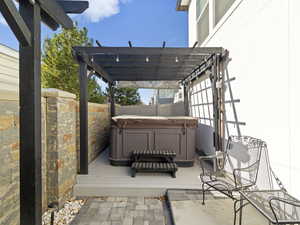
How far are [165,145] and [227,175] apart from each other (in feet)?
4.80

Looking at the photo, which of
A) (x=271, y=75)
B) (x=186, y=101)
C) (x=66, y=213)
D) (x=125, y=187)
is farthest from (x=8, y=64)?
(x=186, y=101)

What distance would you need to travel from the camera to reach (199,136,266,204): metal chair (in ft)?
7.91

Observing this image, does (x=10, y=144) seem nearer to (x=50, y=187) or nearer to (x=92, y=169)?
(x=50, y=187)

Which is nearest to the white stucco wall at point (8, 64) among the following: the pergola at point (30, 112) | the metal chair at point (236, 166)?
the pergola at point (30, 112)

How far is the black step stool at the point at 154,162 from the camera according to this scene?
337 centimetres

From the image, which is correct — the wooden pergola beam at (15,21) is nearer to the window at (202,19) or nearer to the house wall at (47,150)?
the house wall at (47,150)

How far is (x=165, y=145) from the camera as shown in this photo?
4.02m

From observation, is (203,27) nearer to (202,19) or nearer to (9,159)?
(202,19)

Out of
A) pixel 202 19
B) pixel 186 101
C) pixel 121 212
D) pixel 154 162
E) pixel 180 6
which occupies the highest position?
pixel 180 6

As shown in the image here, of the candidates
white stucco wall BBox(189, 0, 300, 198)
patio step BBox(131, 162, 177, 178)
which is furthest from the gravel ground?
white stucco wall BBox(189, 0, 300, 198)

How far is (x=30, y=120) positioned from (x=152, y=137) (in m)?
2.78

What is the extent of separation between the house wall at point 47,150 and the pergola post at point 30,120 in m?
0.30

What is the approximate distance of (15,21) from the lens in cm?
134

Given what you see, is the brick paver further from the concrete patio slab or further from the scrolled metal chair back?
the scrolled metal chair back
